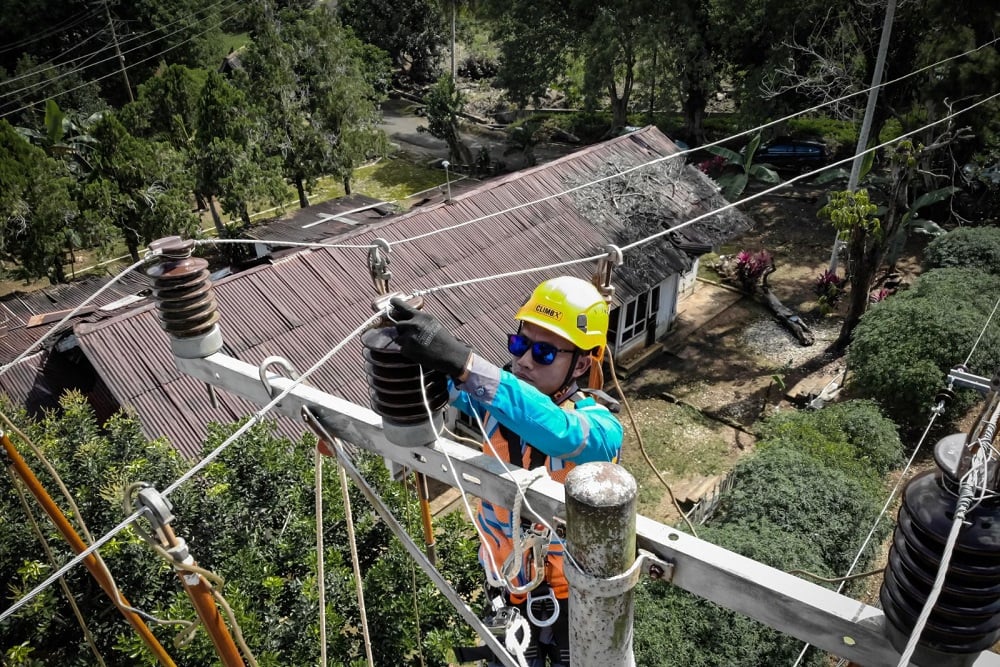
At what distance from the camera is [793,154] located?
87.9 feet

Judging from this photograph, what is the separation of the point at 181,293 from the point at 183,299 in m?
0.03

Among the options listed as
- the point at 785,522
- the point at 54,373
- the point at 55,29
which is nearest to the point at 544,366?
the point at 785,522

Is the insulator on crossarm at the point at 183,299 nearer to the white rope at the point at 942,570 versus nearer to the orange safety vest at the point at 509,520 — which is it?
the orange safety vest at the point at 509,520

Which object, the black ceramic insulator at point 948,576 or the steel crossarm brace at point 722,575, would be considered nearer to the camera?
the black ceramic insulator at point 948,576

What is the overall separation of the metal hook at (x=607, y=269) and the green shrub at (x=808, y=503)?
653cm

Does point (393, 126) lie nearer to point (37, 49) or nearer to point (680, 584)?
point (37, 49)

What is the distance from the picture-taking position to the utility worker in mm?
2783

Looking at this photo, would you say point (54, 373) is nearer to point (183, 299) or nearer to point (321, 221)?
point (321, 221)

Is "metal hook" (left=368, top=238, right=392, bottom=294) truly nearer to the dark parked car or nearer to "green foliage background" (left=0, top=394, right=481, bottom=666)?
"green foliage background" (left=0, top=394, right=481, bottom=666)

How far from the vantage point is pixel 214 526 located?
6793mm

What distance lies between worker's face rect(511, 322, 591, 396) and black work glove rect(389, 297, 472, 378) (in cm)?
142

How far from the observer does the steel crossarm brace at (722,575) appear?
7.39 feet

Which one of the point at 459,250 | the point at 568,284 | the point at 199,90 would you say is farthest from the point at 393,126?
the point at 568,284

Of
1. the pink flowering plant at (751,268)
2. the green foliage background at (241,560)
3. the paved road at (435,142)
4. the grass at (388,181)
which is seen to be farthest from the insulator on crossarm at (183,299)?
the paved road at (435,142)
